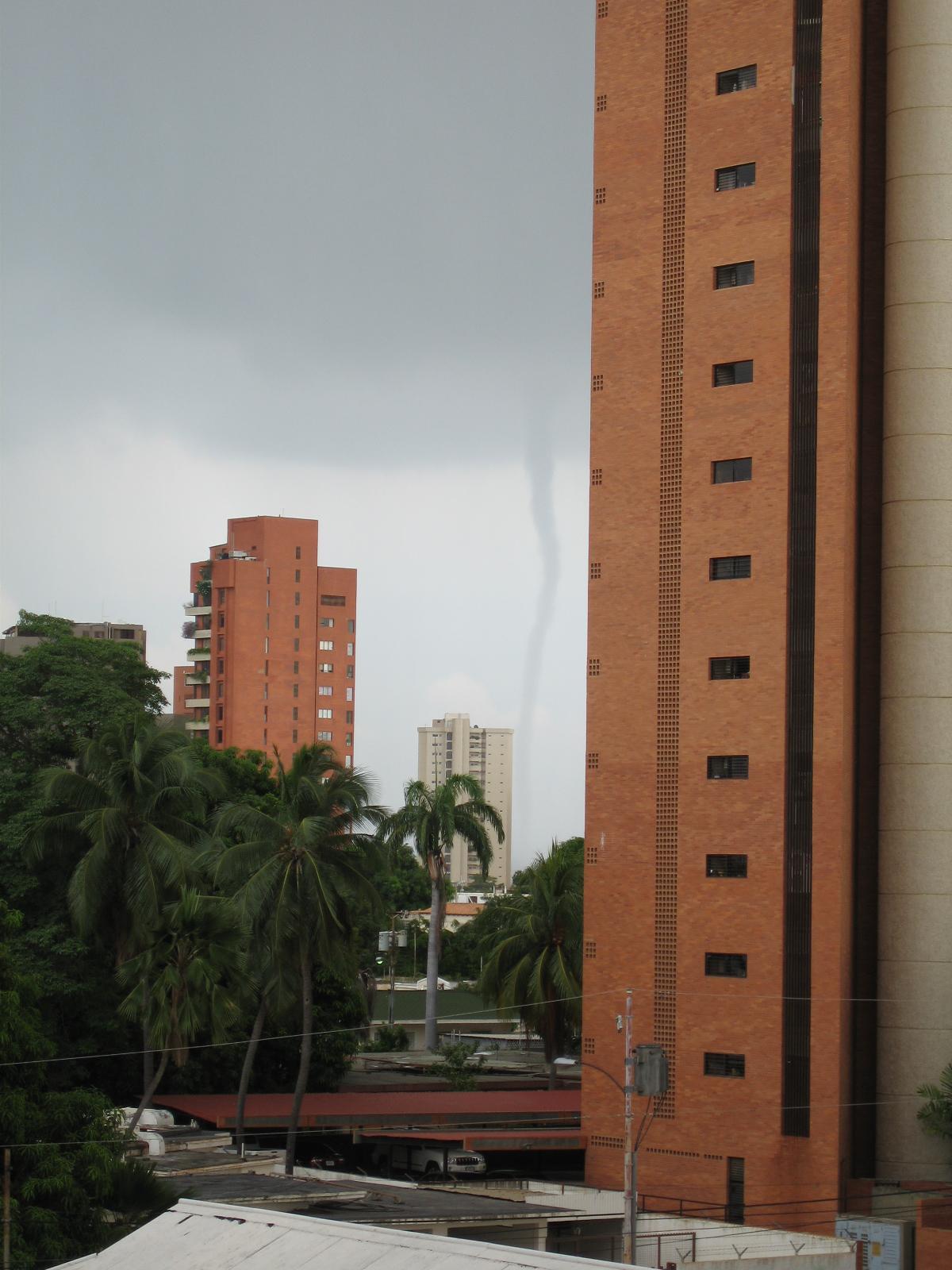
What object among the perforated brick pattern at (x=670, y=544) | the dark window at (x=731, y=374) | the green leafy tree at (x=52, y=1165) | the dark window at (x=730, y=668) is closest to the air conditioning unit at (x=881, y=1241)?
the perforated brick pattern at (x=670, y=544)

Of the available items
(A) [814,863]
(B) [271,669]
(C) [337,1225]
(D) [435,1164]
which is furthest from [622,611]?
(B) [271,669]

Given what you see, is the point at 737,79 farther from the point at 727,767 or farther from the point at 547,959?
the point at 547,959

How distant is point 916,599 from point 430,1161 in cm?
2254

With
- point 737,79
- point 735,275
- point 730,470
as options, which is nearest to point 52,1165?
A: point 730,470

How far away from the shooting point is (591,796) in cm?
5081

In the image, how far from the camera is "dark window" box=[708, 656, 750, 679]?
48562 millimetres

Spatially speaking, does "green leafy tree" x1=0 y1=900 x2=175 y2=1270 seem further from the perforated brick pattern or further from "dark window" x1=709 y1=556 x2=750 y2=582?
"dark window" x1=709 y1=556 x2=750 y2=582

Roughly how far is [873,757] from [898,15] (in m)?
21.6

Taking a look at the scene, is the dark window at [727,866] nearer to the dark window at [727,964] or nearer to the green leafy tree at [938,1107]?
the dark window at [727,964]

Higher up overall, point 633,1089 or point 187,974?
point 187,974

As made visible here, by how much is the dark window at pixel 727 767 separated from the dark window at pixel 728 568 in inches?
195

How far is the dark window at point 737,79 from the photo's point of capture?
5022 cm

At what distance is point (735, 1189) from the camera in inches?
1828

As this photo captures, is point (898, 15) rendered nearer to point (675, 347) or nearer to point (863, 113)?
point (863, 113)
